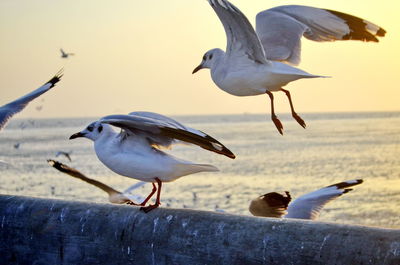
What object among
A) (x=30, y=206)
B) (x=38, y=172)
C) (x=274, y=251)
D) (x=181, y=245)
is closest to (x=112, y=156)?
(x=30, y=206)

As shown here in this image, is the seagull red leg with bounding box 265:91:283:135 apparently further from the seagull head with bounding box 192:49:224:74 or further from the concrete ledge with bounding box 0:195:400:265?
the concrete ledge with bounding box 0:195:400:265

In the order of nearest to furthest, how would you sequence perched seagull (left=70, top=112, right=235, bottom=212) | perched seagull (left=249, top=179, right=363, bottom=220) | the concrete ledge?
the concrete ledge, perched seagull (left=70, top=112, right=235, bottom=212), perched seagull (left=249, top=179, right=363, bottom=220)

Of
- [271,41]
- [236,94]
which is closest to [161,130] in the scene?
[236,94]

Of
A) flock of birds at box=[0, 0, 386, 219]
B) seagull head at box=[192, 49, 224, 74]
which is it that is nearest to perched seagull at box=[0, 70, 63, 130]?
flock of birds at box=[0, 0, 386, 219]

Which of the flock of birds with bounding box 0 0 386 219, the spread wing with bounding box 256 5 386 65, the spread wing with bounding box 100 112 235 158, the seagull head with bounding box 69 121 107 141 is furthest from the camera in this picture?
the spread wing with bounding box 256 5 386 65

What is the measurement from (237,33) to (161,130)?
1.00 meters

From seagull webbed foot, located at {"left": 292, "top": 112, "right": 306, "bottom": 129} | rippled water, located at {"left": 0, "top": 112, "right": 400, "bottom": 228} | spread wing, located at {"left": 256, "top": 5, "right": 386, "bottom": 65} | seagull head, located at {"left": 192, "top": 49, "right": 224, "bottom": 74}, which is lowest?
rippled water, located at {"left": 0, "top": 112, "right": 400, "bottom": 228}

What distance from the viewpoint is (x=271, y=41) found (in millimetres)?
6383

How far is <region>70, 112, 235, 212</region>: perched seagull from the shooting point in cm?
473

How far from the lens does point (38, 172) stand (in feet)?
78.0

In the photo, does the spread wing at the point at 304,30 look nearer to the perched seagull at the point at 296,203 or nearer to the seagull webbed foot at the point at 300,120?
the seagull webbed foot at the point at 300,120

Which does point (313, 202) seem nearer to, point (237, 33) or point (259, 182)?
point (237, 33)

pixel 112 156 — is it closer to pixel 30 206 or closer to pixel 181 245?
pixel 30 206

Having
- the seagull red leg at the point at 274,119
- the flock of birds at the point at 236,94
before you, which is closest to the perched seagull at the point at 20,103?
the flock of birds at the point at 236,94
